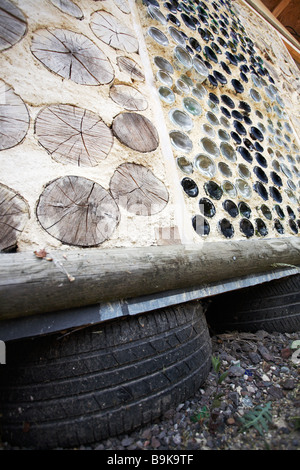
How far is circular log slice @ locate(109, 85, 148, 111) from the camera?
58.0 inches

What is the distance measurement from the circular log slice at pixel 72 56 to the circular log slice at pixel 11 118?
12.9 inches

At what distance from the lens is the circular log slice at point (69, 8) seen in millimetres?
1483

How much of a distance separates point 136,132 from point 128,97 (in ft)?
0.90

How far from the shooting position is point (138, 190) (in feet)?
4.29

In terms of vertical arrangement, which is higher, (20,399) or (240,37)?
(240,37)

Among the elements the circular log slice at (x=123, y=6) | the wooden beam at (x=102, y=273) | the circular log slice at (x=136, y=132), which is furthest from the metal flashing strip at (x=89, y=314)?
→ the circular log slice at (x=123, y=6)

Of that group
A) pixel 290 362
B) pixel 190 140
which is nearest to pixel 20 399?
pixel 290 362

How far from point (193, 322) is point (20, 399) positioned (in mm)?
780

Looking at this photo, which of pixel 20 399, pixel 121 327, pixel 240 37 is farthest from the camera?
pixel 240 37

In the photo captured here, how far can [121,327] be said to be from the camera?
963 millimetres

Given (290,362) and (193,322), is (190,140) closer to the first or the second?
(193,322)

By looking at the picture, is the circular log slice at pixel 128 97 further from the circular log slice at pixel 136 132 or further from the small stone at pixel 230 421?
the small stone at pixel 230 421

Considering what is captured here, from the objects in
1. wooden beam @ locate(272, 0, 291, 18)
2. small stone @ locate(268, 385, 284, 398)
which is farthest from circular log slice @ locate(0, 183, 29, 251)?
wooden beam @ locate(272, 0, 291, 18)

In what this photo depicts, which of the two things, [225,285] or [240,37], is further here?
[240,37]
